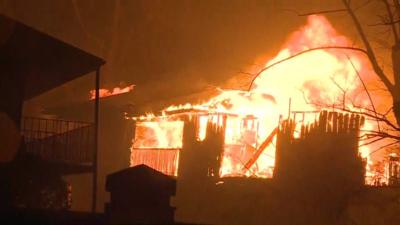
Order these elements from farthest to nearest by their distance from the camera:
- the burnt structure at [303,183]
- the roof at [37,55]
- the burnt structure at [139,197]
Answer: the burnt structure at [303,183]
the roof at [37,55]
the burnt structure at [139,197]

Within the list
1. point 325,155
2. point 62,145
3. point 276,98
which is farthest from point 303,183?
point 62,145

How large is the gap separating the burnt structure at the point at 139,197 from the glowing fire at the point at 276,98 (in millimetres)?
12809

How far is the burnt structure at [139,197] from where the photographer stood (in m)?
5.41

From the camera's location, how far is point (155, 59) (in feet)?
140

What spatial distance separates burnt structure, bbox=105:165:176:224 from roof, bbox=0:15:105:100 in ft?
29.8

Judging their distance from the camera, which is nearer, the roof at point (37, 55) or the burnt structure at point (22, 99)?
the roof at point (37, 55)

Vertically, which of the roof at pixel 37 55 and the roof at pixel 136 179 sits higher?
the roof at pixel 37 55

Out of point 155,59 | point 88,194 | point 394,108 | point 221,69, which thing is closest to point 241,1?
point 221,69

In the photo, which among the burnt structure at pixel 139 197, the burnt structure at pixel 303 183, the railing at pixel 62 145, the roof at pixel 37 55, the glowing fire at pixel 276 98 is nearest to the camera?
the burnt structure at pixel 139 197

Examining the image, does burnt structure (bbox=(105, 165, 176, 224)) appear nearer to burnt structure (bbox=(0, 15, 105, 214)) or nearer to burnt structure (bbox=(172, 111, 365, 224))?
burnt structure (bbox=(0, 15, 105, 214))

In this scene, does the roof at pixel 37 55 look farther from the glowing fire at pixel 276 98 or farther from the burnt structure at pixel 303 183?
the burnt structure at pixel 303 183

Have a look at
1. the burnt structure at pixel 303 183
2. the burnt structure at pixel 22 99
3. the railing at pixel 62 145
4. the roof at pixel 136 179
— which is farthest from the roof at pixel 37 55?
the roof at pixel 136 179

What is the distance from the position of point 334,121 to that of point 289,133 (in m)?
1.47

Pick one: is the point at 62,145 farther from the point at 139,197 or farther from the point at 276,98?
the point at 139,197
